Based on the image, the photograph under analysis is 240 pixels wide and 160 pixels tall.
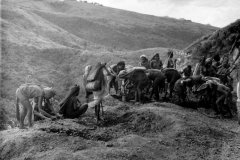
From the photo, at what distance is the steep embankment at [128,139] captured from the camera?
8695 mm

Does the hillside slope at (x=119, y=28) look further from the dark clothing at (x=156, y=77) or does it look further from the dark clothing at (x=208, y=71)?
the dark clothing at (x=156, y=77)

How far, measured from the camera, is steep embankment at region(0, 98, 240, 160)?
8.70 meters

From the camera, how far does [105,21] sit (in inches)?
2179

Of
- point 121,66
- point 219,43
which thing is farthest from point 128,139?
point 219,43

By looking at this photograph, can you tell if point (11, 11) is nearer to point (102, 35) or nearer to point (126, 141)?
point (102, 35)

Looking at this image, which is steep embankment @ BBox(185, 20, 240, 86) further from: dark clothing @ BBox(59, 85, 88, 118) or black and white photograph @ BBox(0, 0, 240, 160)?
dark clothing @ BBox(59, 85, 88, 118)

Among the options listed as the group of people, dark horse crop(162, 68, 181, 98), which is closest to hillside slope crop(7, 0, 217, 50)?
the group of people

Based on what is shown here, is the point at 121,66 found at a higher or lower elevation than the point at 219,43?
lower

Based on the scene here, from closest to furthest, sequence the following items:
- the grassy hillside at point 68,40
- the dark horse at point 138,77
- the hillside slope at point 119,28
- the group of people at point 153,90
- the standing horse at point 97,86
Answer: the group of people at point 153,90 < the standing horse at point 97,86 < the dark horse at point 138,77 < the grassy hillside at point 68,40 < the hillside slope at point 119,28

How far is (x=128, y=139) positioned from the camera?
31.3 ft

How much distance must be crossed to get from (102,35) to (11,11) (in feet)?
53.3

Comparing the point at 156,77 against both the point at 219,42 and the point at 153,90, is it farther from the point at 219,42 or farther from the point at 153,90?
the point at 219,42

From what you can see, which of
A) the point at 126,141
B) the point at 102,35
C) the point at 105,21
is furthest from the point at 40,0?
the point at 126,141

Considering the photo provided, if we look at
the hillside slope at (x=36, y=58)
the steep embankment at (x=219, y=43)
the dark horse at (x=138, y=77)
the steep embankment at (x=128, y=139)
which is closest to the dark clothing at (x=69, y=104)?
the steep embankment at (x=128, y=139)
